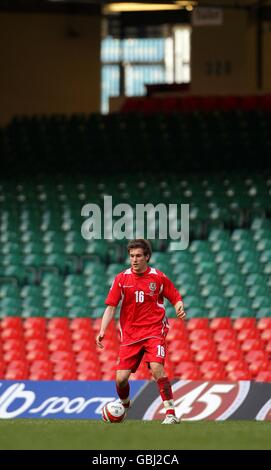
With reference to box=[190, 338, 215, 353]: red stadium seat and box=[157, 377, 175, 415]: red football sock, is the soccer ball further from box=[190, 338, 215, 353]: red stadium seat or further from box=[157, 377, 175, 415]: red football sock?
box=[190, 338, 215, 353]: red stadium seat

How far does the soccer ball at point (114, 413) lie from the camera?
1150 cm

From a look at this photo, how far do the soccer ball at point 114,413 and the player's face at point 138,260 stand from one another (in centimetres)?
128

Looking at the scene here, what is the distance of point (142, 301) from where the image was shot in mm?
11461

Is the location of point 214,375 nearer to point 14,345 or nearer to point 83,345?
point 83,345

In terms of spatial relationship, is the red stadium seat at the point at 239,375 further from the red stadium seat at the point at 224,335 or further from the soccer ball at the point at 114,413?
the soccer ball at the point at 114,413

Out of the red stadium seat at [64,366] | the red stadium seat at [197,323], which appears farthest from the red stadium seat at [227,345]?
the red stadium seat at [64,366]

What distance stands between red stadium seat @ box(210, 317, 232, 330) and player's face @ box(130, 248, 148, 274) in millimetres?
5570

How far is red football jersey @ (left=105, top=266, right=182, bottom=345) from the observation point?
11461mm

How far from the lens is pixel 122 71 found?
47438 millimetres

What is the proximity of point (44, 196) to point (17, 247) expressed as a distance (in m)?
2.58

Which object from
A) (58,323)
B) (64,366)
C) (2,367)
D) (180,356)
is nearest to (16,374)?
(2,367)

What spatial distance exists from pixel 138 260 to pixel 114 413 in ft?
4.82
